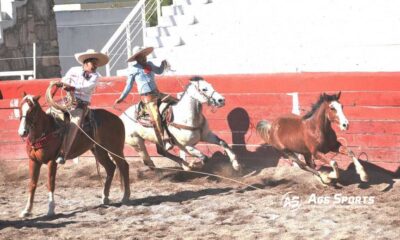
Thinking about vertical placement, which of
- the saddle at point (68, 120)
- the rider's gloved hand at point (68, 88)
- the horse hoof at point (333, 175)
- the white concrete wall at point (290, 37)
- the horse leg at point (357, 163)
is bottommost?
the horse hoof at point (333, 175)

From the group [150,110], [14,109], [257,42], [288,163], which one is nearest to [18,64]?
[14,109]

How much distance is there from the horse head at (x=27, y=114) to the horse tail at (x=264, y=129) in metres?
3.08

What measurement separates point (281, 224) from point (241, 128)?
12.5 feet

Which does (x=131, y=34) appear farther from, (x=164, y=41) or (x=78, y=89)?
(x=78, y=89)

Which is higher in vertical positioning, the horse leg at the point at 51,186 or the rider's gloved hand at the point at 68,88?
the rider's gloved hand at the point at 68,88

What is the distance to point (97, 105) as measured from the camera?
585 inches

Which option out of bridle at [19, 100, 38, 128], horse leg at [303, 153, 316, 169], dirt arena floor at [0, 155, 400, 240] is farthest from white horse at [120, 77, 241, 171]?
bridle at [19, 100, 38, 128]

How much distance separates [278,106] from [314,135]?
142 cm

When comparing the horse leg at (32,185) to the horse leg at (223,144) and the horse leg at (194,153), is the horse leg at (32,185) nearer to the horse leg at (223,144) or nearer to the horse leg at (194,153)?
the horse leg at (194,153)

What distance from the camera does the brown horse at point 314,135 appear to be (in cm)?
1136

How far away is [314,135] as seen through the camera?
11.7 meters

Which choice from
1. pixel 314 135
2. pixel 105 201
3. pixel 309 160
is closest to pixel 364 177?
pixel 314 135

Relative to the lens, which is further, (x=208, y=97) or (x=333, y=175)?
(x=208, y=97)

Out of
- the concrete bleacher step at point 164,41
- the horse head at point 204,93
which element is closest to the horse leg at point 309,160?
the horse head at point 204,93
